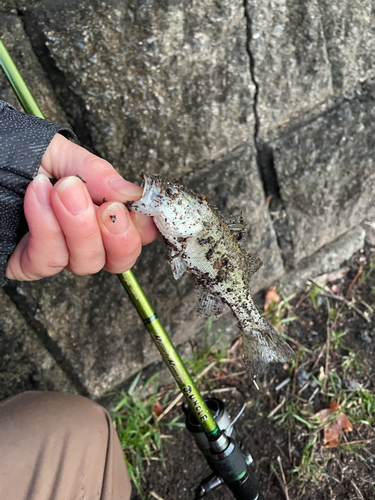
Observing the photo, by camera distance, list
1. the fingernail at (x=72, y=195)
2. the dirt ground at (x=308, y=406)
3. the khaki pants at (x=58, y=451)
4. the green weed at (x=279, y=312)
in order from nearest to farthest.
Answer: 1. the fingernail at (x=72, y=195)
2. the khaki pants at (x=58, y=451)
3. the dirt ground at (x=308, y=406)
4. the green weed at (x=279, y=312)

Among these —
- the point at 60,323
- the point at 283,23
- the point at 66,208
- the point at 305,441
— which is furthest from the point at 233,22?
the point at 305,441

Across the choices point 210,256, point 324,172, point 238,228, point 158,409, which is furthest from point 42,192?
point 324,172

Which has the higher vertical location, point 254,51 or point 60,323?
point 254,51

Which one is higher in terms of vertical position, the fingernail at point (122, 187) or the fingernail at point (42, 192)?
the fingernail at point (42, 192)

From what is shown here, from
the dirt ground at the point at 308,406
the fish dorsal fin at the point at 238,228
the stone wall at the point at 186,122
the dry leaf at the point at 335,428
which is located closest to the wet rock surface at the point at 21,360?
the stone wall at the point at 186,122

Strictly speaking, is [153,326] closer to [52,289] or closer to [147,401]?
[52,289]

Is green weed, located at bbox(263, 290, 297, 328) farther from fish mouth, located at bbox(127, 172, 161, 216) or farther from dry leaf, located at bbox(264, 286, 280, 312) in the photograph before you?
fish mouth, located at bbox(127, 172, 161, 216)

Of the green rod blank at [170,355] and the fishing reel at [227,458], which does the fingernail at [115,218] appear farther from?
the fishing reel at [227,458]

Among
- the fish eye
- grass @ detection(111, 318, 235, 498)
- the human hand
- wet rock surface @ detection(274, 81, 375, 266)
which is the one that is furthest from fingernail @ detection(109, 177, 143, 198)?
grass @ detection(111, 318, 235, 498)
